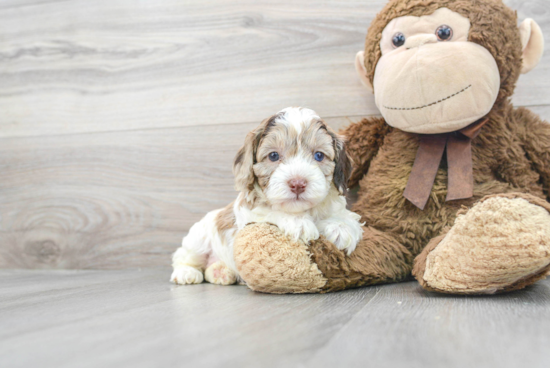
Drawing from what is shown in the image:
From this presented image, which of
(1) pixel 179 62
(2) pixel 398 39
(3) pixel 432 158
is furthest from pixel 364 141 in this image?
(1) pixel 179 62

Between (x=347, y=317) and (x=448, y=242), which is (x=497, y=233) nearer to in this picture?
(x=448, y=242)

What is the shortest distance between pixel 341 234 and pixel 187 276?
62 centimetres

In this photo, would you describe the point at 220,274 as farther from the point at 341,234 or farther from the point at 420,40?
the point at 420,40

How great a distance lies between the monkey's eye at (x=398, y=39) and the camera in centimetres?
151

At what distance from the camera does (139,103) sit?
2182 mm

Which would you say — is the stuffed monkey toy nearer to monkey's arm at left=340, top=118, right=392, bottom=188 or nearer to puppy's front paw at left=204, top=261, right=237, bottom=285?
monkey's arm at left=340, top=118, right=392, bottom=188

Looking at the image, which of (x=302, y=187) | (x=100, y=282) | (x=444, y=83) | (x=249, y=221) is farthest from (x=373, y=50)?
(x=100, y=282)

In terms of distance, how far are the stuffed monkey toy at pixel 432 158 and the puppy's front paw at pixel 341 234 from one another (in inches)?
1.3

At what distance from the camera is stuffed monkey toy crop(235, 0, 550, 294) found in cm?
126

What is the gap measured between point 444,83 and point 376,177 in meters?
0.40

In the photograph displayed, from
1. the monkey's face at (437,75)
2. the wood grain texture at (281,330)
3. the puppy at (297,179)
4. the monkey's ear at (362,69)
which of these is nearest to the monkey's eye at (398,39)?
the monkey's face at (437,75)

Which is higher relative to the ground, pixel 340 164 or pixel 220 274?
pixel 340 164

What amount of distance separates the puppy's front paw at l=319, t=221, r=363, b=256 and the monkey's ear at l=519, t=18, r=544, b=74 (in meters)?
0.80

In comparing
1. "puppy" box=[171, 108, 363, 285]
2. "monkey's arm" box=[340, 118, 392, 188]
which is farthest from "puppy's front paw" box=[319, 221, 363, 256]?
"monkey's arm" box=[340, 118, 392, 188]
